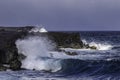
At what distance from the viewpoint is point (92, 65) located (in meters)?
31.3

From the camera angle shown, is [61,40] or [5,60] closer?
[5,60]

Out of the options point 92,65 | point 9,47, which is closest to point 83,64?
point 92,65

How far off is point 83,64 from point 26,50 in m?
4.38

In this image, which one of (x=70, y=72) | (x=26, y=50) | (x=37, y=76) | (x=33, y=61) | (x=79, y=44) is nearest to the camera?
(x=37, y=76)

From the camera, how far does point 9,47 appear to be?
3120 cm

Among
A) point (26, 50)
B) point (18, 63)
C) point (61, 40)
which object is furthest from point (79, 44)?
point (18, 63)

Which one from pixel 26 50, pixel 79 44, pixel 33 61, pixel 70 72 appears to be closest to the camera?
pixel 70 72

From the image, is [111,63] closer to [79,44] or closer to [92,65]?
[92,65]

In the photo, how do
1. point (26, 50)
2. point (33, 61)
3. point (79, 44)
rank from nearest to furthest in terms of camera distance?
1. point (33, 61)
2. point (26, 50)
3. point (79, 44)

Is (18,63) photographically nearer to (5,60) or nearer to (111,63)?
(5,60)

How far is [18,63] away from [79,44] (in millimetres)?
27978

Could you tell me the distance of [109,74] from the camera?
90.3 feet

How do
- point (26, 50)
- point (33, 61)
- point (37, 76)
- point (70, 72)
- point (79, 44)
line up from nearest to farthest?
point (37, 76) → point (70, 72) → point (33, 61) → point (26, 50) → point (79, 44)

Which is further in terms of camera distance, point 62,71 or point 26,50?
point 26,50
